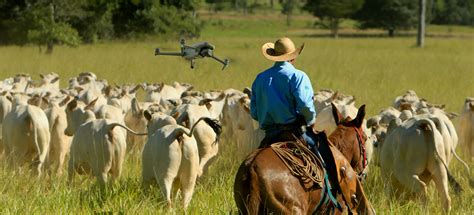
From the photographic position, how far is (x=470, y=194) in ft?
34.8

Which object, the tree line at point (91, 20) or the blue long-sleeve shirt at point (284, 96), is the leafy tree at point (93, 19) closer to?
the tree line at point (91, 20)

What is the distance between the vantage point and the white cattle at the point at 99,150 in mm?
10844

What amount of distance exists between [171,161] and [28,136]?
2.99 meters

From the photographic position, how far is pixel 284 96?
7477mm

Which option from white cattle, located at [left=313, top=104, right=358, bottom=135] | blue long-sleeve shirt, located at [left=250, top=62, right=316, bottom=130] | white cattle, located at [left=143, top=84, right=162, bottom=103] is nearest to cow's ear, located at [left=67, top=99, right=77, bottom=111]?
white cattle, located at [left=313, top=104, right=358, bottom=135]

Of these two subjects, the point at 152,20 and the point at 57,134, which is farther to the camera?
the point at 152,20

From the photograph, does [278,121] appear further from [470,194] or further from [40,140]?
[40,140]

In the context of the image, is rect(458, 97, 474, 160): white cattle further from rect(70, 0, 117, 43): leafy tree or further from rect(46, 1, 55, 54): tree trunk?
rect(70, 0, 117, 43): leafy tree

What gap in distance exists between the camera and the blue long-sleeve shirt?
7402 millimetres

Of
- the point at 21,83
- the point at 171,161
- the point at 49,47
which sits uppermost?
the point at 171,161

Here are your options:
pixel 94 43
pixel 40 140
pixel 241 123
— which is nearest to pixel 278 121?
pixel 40 140

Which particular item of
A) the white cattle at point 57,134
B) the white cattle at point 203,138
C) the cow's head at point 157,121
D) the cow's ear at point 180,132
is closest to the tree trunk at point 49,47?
the white cattle at point 57,134

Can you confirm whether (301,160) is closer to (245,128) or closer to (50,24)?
(245,128)

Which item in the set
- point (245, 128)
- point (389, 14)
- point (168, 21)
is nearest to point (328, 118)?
point (245, 128)
